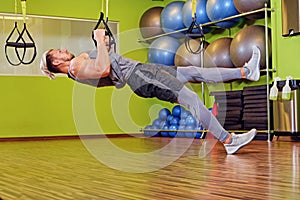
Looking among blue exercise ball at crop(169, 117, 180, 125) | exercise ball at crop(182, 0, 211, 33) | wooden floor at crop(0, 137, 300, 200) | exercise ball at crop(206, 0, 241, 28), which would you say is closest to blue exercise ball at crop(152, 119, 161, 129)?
blue exercise ball at crop(169, 117, 180, 125)

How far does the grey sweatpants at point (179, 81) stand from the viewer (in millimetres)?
3527

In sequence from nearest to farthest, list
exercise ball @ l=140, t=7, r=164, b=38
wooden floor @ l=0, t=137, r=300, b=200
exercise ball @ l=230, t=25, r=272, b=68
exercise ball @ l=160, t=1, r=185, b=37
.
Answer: wooden floor @ l=0, t=137, r=300, b=200 → exercise ball @ l=230, t=25, r=272, b=68 → exercise ball @ l=160, t=1, r=185, b=37 → exercise ball @ l=140, t=7, r=164, b=38

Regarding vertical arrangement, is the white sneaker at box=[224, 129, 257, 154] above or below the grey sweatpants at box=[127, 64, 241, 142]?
below

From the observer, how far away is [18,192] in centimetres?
219

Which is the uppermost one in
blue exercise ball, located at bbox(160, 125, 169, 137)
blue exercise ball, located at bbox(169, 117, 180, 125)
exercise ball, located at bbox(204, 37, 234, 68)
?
exercise ball, located at bbox(204, 37, 234, 68)

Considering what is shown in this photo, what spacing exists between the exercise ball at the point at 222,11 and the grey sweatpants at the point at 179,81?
2865mm

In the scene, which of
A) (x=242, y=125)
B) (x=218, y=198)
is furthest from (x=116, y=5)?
(x=218, y=198)

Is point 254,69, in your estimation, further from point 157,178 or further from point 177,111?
point 177,111

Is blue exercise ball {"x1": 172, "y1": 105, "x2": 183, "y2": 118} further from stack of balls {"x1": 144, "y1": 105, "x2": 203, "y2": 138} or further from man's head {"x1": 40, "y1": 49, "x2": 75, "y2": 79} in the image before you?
man's head {"x1": 40, "y1": 49, "x2": 75, "y2": 79}

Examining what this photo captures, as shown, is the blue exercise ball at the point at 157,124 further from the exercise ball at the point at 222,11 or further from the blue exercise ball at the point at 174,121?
the exercise ball at the point at 222,11

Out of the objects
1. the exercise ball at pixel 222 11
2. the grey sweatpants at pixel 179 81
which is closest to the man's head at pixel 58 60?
the grey sweatpants at pixel 179 81

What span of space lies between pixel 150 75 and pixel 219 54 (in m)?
2.99

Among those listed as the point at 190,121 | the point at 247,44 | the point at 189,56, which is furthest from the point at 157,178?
the point at 189,56

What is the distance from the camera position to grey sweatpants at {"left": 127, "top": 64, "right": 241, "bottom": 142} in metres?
3.53
